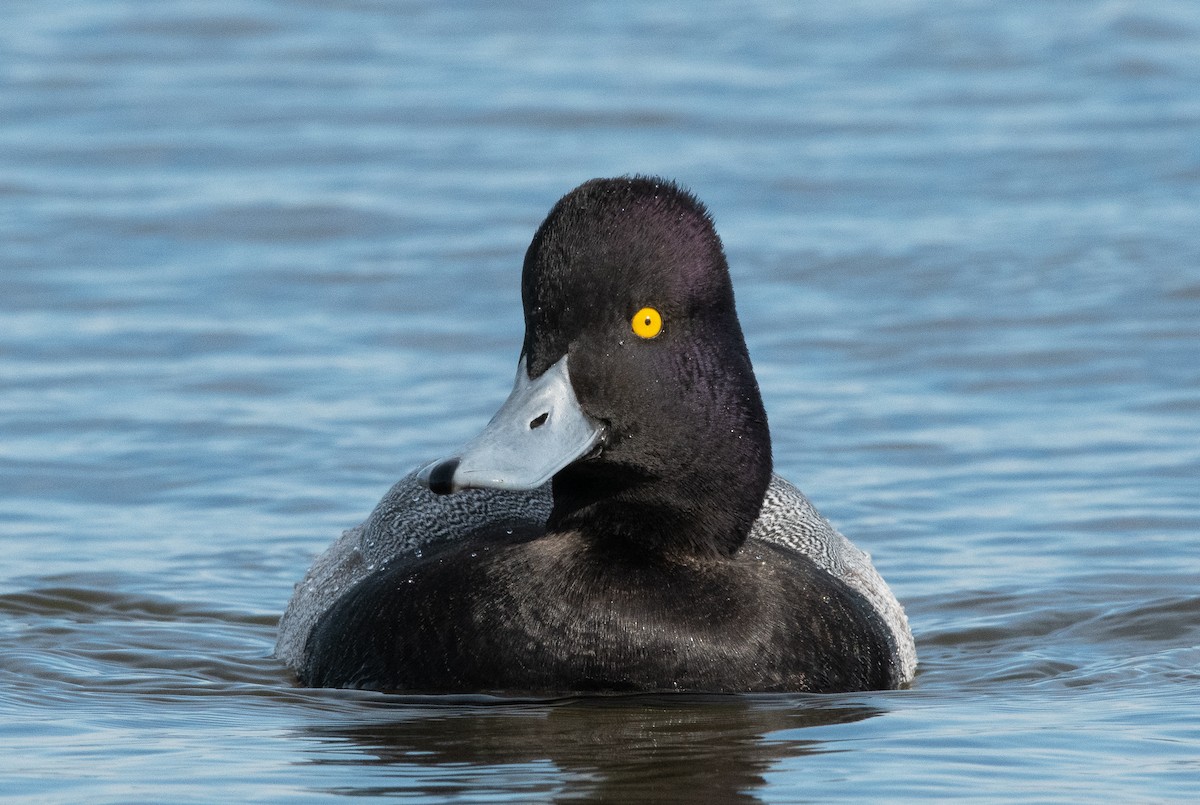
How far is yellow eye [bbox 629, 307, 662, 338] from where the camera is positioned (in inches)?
289

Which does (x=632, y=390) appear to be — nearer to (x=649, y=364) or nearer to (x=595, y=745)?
(x=649, y=364)

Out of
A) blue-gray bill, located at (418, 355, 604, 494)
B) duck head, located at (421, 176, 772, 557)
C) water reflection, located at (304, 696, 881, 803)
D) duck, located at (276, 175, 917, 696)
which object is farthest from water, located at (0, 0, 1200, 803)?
blue-gray bill, located at (418, 355, 604, 494)

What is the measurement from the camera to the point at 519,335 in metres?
13.9

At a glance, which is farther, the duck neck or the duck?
the duck neck

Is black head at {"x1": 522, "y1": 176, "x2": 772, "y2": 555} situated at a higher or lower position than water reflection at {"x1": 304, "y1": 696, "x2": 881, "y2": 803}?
higher

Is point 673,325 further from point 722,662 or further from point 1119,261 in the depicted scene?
point 1119,261

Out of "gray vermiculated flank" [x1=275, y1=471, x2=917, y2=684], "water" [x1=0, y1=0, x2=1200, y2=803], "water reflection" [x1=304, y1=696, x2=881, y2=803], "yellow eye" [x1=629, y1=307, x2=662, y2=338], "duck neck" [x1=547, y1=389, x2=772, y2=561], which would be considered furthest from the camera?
"gray vermiculated flank" [x1=275, y1=471, x2=917, y2=684]

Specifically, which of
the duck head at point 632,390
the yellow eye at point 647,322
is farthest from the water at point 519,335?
the yellow eye at point 647,322

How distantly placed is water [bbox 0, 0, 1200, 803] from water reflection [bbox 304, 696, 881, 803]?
2 cm

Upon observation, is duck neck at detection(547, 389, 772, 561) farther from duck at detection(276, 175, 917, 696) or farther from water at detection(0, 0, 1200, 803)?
water at detection(0, 0, 1200, 803)

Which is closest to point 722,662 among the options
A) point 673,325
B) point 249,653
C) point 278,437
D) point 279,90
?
point 673,325

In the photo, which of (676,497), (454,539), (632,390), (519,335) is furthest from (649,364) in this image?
(519,335)

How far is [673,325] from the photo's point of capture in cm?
743

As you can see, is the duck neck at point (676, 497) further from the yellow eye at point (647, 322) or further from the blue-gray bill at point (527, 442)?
the yellow eye at point (647, 322)
